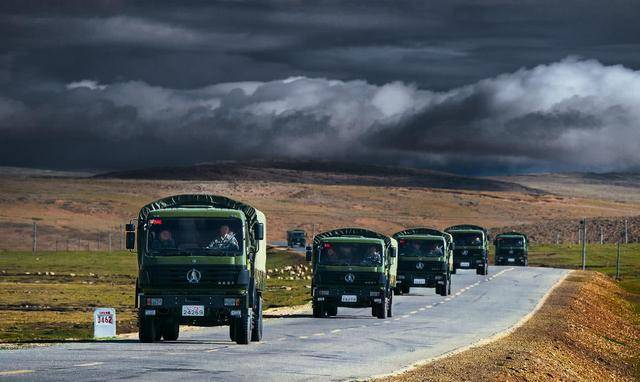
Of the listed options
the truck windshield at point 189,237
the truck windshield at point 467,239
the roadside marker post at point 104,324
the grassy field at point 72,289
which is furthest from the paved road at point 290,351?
the truck windshield at point 467,239

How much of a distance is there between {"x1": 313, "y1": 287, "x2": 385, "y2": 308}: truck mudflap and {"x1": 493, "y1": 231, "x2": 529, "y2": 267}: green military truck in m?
65.9

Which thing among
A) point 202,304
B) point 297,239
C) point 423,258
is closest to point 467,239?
point 423,258

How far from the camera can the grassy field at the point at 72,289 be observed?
45.1 meters

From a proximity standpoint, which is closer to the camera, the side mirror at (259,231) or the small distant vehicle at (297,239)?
the side mirror at (259,231)

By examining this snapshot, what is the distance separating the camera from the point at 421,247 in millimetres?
63562

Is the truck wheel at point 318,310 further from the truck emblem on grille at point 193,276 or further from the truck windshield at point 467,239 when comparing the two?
the truck windshield at point 467,239

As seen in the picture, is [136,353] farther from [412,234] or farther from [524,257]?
[524,257]

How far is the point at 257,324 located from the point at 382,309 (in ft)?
44.6

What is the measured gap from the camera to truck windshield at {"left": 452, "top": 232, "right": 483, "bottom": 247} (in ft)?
289

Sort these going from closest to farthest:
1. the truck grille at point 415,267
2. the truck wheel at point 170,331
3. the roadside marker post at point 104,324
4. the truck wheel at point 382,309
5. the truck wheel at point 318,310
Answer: the truck wheel at point 170,331 < the roadside marker post at point 104,324 < the truck wheel at point 382,309 < the truck wheel at point 318,310 < the truck grille at point 415,267

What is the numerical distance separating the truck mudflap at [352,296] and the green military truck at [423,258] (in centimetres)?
1642

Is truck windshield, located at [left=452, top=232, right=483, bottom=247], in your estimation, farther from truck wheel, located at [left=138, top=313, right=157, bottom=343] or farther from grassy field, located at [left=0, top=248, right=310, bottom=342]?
truck wheel, located at [left=138, top=313, right=157, bottom=343]

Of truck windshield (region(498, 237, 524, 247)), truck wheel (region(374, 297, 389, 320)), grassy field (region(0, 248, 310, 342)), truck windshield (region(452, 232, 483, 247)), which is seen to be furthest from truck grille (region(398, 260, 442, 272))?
truck windshield (region(498, 237, 524, 247))

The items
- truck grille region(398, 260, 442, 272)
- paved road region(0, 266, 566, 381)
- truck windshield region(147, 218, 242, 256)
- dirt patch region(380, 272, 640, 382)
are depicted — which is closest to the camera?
paved road region(0, 266, 566, 381)
